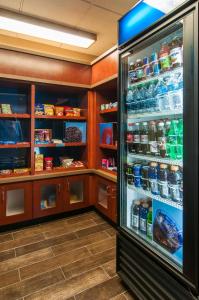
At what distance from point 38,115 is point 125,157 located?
163cm

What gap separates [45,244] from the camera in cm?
237

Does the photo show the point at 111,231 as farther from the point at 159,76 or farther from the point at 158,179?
the point at 159,76

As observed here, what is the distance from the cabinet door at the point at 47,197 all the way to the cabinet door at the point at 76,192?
4.2 inches

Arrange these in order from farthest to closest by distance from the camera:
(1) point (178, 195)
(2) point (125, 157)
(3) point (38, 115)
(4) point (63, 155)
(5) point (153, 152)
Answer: (4) point (63, 155) < (3) point (38, 115) < (2) point (125, 157) < (5) point (153, 152) < (1) point (178, 195)

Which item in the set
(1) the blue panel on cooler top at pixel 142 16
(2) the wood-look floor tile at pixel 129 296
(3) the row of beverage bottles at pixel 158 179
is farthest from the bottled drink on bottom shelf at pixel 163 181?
(1) the blue panel on cooler top at pixel 142 16

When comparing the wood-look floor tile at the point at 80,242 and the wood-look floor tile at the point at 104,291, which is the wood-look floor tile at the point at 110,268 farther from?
the wood-look floor tile at the point at 80,242

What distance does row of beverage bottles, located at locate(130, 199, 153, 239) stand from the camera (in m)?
1.66

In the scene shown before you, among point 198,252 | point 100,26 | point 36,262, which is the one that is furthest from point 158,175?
point 100,26

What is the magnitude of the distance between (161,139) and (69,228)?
1916 mm

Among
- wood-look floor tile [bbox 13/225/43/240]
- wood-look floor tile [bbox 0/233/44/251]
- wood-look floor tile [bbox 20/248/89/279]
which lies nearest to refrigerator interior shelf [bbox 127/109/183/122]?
wood-look floor tile [bbox 20/248/89/279]

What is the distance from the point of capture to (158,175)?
1519 mm

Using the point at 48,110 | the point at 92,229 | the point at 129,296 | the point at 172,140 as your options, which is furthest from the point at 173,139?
the point at 48,110

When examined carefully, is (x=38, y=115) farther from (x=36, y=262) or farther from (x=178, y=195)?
(x=178, y=195)

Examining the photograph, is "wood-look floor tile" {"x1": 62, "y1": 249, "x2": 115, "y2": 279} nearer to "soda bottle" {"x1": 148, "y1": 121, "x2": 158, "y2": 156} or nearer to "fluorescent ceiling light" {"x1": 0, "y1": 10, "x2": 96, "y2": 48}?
"soda bottle" {"x1": 148, "y1": 121, "x2": 158, "y2": 156}
